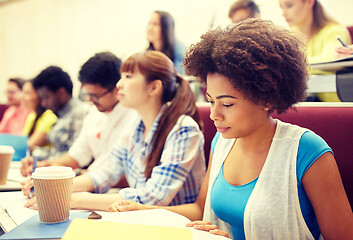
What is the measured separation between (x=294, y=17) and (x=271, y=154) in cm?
121

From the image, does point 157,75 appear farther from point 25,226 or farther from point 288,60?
point 25,226

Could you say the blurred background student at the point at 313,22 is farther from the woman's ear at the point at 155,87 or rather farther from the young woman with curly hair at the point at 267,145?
the young woman with curly hair at the point at 267,145

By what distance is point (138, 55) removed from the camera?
4.84 ft

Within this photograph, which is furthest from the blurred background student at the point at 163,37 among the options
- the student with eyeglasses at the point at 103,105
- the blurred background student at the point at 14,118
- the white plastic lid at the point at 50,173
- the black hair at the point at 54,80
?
the white plastic lid at the point at 50,173

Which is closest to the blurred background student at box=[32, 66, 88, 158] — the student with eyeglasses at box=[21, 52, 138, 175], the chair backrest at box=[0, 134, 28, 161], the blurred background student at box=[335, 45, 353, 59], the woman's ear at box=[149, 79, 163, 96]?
the chair backrest at box=[0, 134, 28, 161]

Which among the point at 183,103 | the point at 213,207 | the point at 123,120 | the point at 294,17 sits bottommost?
the point at 213,207

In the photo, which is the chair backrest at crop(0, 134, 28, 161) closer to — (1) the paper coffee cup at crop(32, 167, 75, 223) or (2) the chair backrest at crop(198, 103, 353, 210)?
(1) the paper coffee cup at crop(32, 167, 75, 223)

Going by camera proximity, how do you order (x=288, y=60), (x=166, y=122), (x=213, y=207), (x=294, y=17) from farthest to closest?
(x=294, y=17) < (x=166, y=122) < (x=213, y=207) < (x=288, y=60)

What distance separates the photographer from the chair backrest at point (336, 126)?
1.02 m

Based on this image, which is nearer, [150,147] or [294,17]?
[150,147]

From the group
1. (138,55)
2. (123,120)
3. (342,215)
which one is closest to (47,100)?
(123,120)

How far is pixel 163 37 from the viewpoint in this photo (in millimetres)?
2785

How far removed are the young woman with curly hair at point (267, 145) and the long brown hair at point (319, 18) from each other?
1.05 m

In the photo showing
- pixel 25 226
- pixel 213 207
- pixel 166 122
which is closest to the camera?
pixel 25 226
